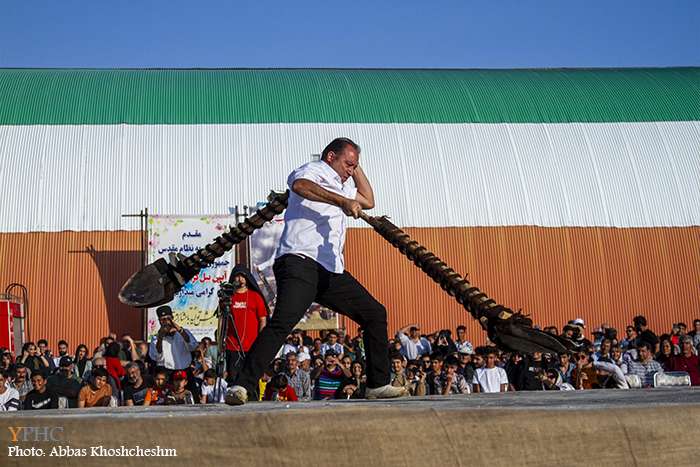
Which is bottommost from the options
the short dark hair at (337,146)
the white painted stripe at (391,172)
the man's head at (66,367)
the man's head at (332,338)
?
the man's head at (66,367)

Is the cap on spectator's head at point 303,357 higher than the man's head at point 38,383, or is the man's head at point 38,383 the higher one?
the cap on spectator's head at point 303,357

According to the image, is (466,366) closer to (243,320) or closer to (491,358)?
(491,358)

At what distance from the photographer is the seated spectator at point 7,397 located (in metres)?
14.1

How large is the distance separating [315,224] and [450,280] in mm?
1349

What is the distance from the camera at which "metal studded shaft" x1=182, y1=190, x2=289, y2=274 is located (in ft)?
28.6

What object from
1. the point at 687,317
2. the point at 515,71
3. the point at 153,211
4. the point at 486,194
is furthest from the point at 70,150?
the point at 687,317

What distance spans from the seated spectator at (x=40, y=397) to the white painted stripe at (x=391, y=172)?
1293 centimetres

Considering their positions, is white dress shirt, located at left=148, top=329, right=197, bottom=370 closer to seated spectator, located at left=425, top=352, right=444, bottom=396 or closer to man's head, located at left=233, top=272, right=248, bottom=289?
man's head, located at left=233, top=272, right=248, bottom=289

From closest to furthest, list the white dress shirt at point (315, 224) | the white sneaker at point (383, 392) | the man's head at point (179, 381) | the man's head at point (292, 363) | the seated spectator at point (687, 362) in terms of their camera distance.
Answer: the white dress shirt at point (315, 224) → the white sneaker at point (383, 392) → the man's head at point (179, 381) → the man's head at point (292, 363) → the seated spectator at point (687, 362)

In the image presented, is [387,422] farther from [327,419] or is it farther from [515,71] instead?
[515,71]

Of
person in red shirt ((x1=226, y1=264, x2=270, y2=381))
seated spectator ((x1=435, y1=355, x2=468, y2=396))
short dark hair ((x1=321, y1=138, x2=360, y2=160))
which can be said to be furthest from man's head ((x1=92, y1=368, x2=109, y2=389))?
short dark hair ((x1=321, y1=138, x2=360, y2=160))

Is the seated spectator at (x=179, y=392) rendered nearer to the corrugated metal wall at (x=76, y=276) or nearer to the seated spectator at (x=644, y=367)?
the seated spectator at (x=644, y=367)

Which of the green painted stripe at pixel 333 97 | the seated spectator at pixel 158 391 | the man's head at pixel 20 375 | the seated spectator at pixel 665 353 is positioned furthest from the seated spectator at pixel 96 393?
the green painted stripe at pixel 333 97

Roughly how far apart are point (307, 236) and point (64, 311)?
20380 millimetres
